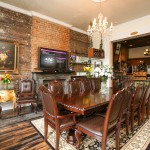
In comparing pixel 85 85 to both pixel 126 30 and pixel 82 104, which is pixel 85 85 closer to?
pixel 82 104

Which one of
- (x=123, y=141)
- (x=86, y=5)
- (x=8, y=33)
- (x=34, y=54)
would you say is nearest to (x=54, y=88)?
(x=123, y=141)

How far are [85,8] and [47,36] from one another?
1.75 metres

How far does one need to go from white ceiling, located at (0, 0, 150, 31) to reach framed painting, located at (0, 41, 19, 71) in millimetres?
1353

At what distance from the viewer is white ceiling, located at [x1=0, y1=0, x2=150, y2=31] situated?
3.75m

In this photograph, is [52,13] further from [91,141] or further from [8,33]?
[91,141]

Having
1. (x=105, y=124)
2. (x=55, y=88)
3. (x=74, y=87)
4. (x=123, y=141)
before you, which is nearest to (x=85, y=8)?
(x=74, y=87)

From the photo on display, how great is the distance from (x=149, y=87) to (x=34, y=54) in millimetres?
3769

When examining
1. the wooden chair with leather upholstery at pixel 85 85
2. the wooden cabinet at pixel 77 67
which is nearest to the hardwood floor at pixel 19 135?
the wooden chair with leather upholstery at pixel 85 85

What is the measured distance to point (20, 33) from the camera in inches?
167

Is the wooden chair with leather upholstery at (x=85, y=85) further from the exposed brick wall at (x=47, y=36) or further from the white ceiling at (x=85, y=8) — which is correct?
the white ceiling at (x=85, y=8)

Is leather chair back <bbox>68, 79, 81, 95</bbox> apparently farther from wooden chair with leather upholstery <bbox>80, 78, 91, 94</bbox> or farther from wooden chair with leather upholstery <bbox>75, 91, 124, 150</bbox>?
wooden chair with leather upholstery <bbox>75, 91, 124, 150</bbox>

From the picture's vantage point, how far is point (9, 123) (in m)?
2.89

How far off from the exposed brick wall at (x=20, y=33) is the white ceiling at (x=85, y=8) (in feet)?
1.18

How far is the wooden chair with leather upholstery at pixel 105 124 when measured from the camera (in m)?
1.50
